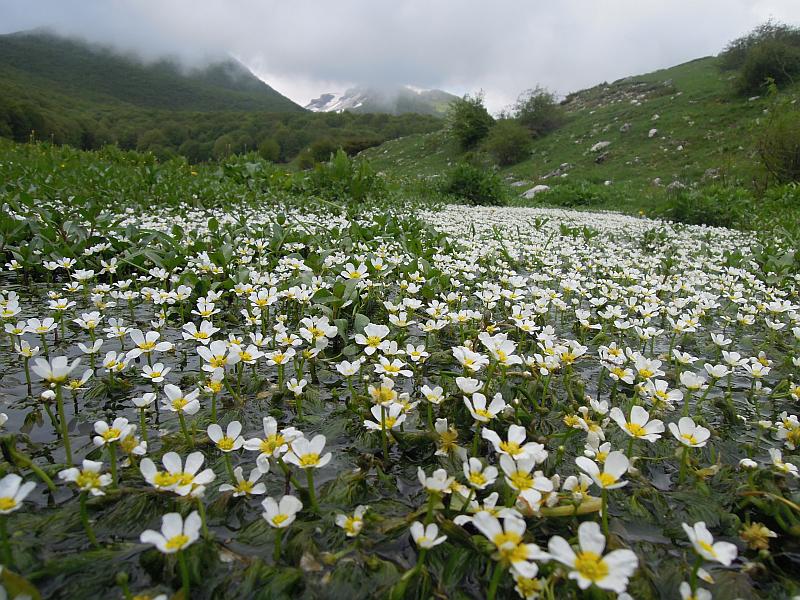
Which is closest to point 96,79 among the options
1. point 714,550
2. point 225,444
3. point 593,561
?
point 225,444

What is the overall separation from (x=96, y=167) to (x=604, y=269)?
8568 millimetres

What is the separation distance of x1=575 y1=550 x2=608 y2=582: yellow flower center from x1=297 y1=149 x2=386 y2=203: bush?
759 centimetres

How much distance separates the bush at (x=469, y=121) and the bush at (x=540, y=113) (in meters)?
2.68

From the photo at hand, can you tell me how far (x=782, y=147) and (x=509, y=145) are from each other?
788 inches

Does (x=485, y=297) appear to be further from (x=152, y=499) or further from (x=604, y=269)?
(x=604, y=269)

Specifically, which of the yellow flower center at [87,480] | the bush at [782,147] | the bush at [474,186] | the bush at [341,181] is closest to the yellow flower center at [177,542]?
the yellow flower center at [87,480]

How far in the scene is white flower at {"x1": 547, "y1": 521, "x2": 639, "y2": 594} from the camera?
777 millimetres

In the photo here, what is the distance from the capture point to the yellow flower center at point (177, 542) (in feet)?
2.77

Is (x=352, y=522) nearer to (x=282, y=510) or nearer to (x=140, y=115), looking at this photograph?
(x=282, y=510)

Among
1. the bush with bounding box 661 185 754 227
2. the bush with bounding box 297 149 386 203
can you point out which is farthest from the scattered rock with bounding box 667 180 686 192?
the bush with bounding box 297 149 386 203

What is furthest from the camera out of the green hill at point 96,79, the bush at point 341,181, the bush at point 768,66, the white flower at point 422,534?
the green hill at point 96,79

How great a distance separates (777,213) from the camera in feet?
30.5

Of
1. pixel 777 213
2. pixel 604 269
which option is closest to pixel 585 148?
pixel 777 213

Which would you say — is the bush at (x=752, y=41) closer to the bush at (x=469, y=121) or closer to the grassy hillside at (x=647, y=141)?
the grassy hillside at (x=647, y=141)
